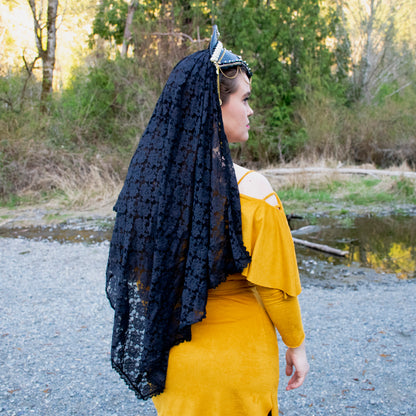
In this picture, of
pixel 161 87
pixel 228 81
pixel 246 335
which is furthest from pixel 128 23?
pixel 246 335

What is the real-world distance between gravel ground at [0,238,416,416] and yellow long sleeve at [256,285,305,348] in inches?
78.8

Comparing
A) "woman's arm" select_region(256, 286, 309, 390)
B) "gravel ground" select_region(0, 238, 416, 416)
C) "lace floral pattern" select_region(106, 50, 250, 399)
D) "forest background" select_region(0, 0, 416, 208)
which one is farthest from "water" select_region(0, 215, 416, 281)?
"lace floral pattern" select_region(106, 50, 250, 399)

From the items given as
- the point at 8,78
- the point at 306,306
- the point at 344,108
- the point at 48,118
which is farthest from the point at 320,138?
the point at 306,306

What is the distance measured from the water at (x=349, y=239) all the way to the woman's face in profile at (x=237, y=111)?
556cm

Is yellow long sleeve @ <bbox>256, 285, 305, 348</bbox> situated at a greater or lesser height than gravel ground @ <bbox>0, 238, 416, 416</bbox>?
greater

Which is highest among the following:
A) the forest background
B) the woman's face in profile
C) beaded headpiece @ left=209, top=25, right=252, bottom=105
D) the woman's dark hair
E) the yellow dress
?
the forest background

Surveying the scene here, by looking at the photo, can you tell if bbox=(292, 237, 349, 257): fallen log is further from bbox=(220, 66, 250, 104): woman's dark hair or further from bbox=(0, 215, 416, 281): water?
bbox=(220, 66, 250, 104): woman's dark hair

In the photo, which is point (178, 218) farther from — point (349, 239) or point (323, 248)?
point (349, 239)

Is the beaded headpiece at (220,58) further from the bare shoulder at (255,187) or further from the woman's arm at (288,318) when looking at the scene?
the woman's arm at (288,318)

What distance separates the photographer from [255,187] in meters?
1.35

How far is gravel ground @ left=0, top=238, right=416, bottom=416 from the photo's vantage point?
323 cm

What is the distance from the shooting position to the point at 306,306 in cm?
536

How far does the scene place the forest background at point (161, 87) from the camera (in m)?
14.0

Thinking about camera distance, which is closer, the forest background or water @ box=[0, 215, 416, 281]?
water @ box=[0, 215, 416, 281]
